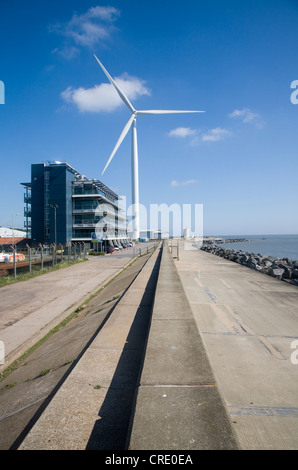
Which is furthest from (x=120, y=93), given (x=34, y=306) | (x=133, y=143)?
(x=34, y=306)

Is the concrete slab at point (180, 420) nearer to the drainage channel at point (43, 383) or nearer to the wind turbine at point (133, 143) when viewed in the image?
the drainage channel at point (43, 383)

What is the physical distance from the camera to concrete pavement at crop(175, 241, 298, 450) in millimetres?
3646

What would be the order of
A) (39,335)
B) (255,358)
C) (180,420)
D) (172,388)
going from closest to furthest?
(180,420) < (172,388) < (255,358) < (39,335)

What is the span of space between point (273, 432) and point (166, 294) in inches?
229

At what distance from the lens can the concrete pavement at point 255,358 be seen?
365cm

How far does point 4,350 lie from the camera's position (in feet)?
25.2

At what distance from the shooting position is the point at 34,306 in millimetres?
12734

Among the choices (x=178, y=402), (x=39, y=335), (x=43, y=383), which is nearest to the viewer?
(x=178, y=402)

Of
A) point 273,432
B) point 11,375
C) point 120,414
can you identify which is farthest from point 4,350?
point 273,432

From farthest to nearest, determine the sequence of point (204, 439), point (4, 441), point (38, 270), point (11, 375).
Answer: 1. point (38, 270)
2. point (11, 375)
3. point (4, 441)
4. point (204, 439)

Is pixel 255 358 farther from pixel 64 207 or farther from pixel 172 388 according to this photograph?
pixel 64 207

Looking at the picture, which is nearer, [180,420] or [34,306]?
[180,420]

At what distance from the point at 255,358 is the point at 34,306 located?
10000mm
